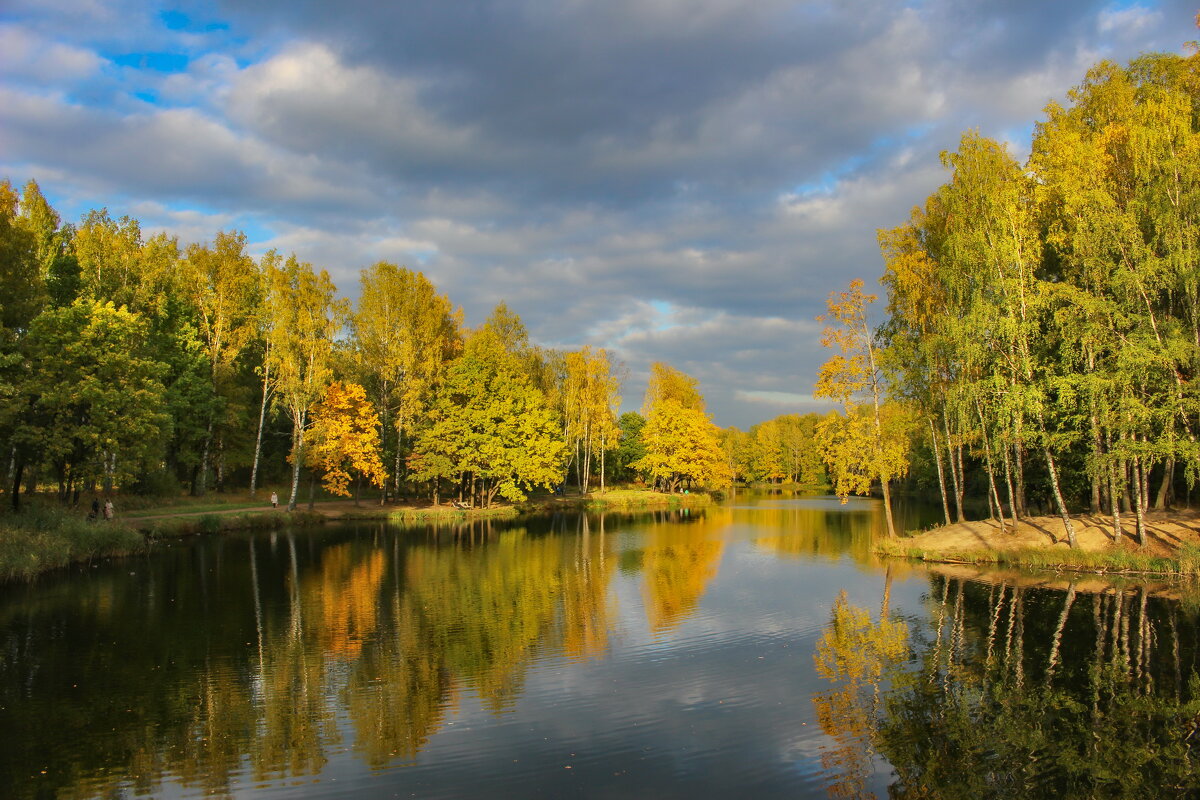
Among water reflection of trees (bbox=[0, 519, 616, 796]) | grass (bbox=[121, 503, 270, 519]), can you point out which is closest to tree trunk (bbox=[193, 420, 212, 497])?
grass (bbox=[121, 503, 270, 519])

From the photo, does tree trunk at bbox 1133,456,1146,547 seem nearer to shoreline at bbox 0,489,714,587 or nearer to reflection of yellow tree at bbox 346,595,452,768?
reflection of yellow tree at bbox 346,595,452,768

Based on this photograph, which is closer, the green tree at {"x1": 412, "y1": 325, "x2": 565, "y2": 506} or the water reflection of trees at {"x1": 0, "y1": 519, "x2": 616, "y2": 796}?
the water reflection of trees at {"x1": 0, "y1": 519, "x2": 616, "y2": 796}

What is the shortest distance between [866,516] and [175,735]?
53.7m

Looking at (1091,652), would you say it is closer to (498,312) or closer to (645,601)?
(645,601)

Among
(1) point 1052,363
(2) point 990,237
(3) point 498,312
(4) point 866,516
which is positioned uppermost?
(3) point 498,312

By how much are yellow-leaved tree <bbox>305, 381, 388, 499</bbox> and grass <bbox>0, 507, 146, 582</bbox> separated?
15365mm

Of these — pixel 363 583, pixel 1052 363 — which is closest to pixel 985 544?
pixel 1052 363

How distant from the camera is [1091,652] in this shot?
15.6 m

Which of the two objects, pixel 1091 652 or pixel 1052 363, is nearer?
pixel 1091 652

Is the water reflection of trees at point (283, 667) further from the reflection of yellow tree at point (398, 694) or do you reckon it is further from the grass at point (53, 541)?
the grass at point (53, 541)

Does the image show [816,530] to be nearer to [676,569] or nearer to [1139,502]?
[676,569]

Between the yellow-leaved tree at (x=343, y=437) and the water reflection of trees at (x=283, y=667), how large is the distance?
788 inches

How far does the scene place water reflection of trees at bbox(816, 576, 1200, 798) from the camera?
9.71 metres

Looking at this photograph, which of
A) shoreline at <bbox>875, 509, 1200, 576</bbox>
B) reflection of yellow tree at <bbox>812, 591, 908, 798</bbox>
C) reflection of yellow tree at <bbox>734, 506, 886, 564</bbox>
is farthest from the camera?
reflection of yellow tree at <bbox>734, 506, 886, 564</bbox>
